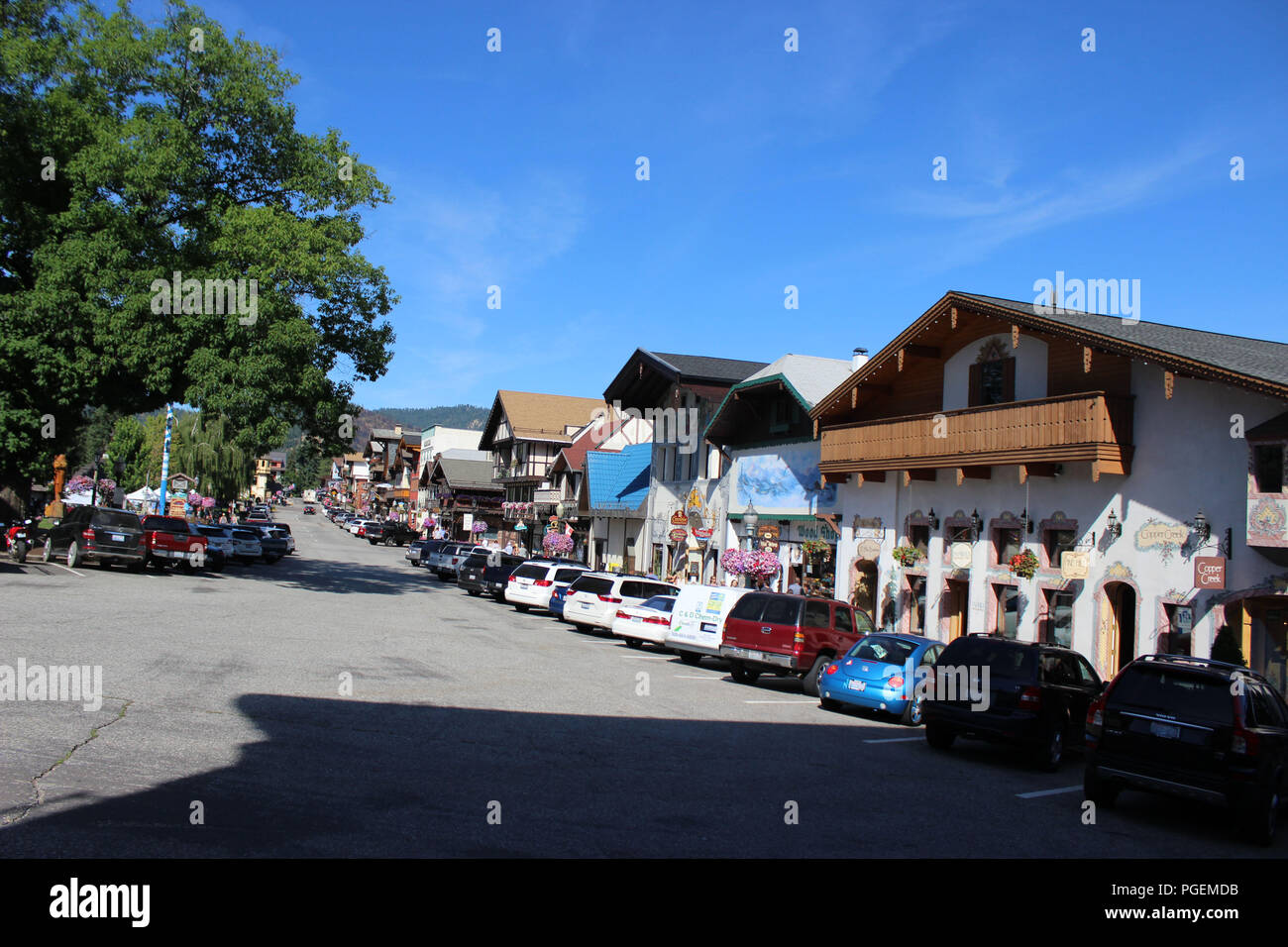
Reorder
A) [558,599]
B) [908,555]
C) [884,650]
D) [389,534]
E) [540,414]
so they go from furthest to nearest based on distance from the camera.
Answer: [389,534], [540,414], [558,599], [908,555], [884,650]

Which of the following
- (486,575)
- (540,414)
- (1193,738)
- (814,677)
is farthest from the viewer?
(540,414)

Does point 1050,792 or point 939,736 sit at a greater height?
point 939,736

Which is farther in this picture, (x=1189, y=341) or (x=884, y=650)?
(x=1189, y=341)

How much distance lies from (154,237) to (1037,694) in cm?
2748

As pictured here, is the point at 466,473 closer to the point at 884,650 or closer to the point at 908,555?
the point at 908,555

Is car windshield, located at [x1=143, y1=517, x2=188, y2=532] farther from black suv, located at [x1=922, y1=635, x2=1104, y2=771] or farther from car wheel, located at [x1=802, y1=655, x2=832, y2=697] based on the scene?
black suv, located at [x1=922, y1=635, x2=1104, y2=771]

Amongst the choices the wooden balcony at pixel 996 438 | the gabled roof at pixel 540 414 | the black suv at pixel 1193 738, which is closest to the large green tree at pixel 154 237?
the wooden balcony at pixel 996 438

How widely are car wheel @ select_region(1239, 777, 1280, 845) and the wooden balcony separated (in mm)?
10907

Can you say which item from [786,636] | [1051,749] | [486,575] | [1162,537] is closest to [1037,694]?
[1051,749]

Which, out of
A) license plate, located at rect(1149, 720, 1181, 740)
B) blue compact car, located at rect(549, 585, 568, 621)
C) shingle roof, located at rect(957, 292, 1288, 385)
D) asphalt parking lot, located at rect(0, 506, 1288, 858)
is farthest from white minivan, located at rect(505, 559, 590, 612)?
license plate, located at rect(1149, 720, 1181, 740)

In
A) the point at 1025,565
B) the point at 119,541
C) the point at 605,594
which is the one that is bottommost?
the point at 605,594

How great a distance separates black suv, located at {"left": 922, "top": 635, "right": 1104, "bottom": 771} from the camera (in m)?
13.1

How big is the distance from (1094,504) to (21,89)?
29530 mm

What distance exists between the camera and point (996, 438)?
74.7 ft
